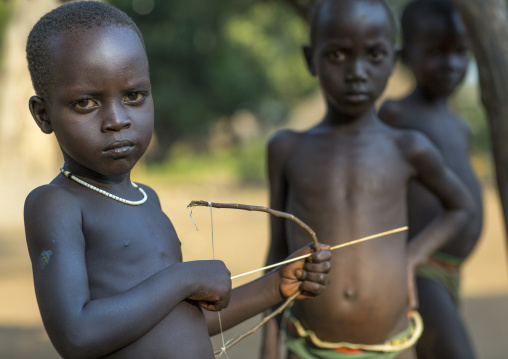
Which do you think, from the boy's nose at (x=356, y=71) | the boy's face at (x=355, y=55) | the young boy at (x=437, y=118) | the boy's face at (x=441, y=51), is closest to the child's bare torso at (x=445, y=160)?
the young boy at (x=437, y=118)

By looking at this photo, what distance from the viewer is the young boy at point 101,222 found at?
144 cm

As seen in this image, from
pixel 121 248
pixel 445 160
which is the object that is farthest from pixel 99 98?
pixel 445 160

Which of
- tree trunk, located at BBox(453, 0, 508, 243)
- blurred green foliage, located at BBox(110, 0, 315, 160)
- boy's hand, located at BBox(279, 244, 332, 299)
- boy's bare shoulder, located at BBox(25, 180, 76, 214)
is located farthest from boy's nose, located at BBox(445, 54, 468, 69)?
blurred green foliage, located at BBox(110, 0, 315, 160)

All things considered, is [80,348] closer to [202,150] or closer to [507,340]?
[507,340]

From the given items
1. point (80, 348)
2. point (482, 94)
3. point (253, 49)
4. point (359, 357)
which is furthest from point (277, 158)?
point (253, 49)

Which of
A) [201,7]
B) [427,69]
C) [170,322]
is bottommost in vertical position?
[170,322]

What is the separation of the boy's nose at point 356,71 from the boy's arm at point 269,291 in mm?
887

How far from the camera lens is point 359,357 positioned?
2527mm

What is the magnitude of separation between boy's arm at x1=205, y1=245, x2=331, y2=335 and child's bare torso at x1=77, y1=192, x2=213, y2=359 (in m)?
0.21

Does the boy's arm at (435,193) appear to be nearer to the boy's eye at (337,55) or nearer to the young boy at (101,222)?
the boy's eye at (337,55)

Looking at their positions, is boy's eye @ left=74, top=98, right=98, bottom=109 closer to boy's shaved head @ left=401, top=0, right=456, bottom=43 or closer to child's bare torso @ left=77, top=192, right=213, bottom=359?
child's bare torso @ left=77, top=192, right=213, bottom=359

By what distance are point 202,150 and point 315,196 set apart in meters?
30.3

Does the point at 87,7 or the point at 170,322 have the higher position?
the point at 87,7

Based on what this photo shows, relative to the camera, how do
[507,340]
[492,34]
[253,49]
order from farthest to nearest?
1. [253,49]
2. [507,340]
3. [492,34]
